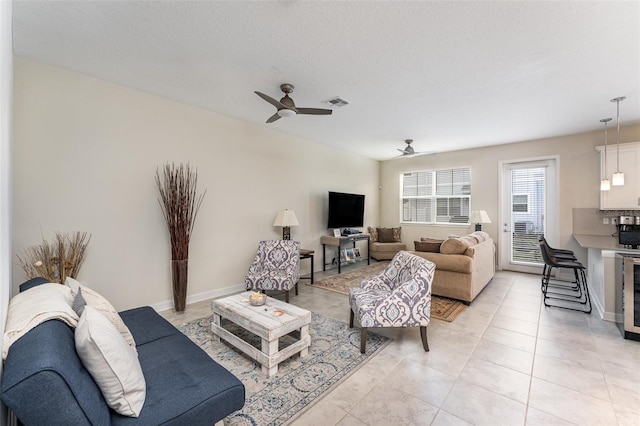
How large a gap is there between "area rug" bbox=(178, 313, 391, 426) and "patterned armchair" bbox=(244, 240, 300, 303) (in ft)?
2.33

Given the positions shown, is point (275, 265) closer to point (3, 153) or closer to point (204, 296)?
point (204, 296)

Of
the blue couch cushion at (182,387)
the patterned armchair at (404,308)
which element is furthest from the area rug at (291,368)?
the blue couch cushion at (182,387)

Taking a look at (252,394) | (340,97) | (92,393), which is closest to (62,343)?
(92,393)

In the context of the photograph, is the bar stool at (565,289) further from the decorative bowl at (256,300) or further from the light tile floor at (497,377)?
the decorative bowl at (256,300)

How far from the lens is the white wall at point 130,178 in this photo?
269cm

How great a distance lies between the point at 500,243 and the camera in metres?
5.84

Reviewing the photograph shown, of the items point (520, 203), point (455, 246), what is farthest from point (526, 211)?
point (455, 246)

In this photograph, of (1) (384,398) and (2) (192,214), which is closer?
(1) (384,398)

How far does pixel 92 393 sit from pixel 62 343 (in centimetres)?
23

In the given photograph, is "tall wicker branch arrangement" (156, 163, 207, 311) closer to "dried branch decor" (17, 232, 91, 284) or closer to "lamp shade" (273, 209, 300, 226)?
"dried branch decor" (17, 232, 91, 284)

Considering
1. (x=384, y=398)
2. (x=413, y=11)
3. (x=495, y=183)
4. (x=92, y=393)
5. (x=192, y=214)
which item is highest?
(x=413, y=11)

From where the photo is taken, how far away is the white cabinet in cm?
427

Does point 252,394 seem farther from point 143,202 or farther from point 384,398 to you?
point 143,202

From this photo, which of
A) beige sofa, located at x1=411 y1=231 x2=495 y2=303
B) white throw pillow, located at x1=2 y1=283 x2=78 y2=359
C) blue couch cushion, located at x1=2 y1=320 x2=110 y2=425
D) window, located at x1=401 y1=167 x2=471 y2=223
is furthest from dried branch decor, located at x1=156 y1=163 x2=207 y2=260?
window, located at x1=401 y1=167 x2=471 y2=223
